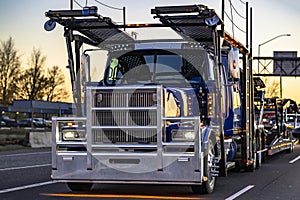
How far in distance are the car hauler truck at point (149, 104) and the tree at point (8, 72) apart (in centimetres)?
6184

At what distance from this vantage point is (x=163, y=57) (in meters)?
13.7

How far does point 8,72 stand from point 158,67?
64.4m

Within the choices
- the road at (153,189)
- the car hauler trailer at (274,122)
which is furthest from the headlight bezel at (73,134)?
the car hauler trailer at (274,122)

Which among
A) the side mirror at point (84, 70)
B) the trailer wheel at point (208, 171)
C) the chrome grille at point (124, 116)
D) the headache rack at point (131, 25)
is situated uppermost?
the headache rack at point (131, 25)

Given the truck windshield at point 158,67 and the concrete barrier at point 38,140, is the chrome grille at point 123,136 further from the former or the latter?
the concrete barrier at point 38,140

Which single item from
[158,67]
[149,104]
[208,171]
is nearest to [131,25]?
[158,67]

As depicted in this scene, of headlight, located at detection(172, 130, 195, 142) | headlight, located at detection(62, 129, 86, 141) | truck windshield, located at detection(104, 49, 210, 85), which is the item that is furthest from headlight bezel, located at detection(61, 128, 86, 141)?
truck windshield, located at detection(104, 49, 210, 85)

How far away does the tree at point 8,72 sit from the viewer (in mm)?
74500

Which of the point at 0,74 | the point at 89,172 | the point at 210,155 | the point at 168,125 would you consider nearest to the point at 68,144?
the point at 89,172

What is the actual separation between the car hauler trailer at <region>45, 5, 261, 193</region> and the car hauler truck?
0.02 meters

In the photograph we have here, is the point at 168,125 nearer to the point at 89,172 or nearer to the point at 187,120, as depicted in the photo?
the point at 187,120

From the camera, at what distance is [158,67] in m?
13.6

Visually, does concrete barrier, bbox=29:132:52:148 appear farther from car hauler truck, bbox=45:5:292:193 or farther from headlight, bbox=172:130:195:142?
headlight, bbox=172:130:195:142

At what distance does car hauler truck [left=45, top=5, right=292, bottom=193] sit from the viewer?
37.8 ft
